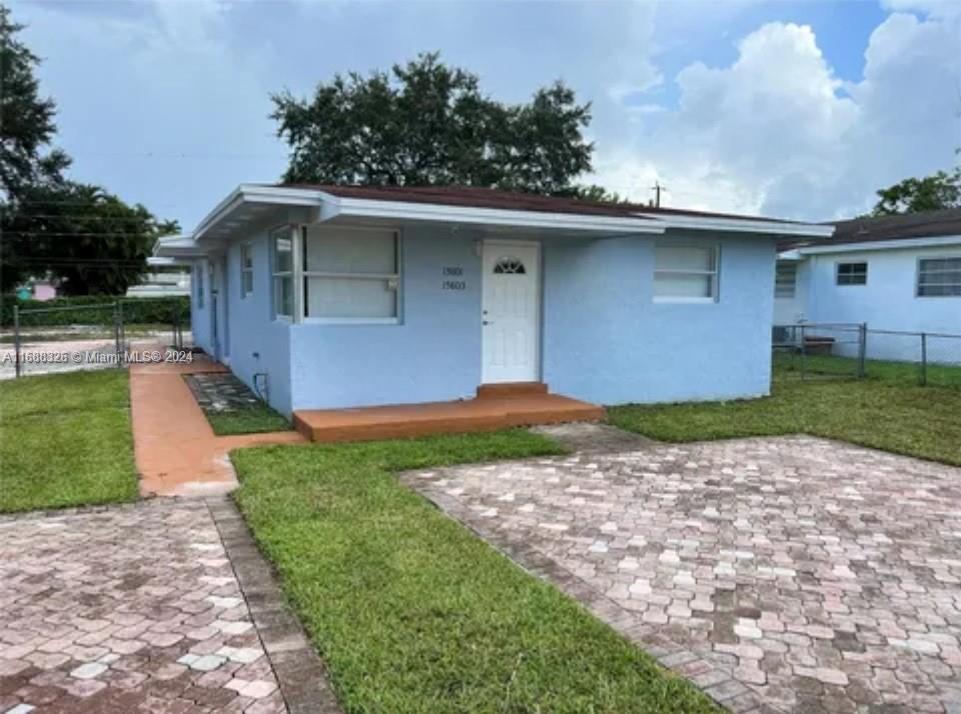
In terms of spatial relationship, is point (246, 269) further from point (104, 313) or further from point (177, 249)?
point (104, 313)

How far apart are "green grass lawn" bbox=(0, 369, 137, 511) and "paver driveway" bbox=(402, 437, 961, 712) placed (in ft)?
8.78

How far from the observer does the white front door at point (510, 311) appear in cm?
938

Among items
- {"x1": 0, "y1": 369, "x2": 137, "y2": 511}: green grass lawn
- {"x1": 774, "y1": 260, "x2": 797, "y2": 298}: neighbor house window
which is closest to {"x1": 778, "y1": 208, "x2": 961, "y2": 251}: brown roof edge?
{"x1": 774, "y1": 260, "x2": 797, "y2": 298}: neighbor house window

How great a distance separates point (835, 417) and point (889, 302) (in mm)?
9716

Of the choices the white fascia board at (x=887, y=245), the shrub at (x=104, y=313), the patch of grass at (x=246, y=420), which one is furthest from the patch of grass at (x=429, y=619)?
the shrub at (x=104, y=313)

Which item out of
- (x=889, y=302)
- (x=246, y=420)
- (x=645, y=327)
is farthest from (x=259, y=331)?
(x=889, y=302)

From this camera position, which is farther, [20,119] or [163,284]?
[163,284]

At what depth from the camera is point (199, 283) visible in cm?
1939

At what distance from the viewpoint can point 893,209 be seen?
124 ft

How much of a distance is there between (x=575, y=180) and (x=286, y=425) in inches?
1096

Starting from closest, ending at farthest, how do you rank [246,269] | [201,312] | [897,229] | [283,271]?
[283,271], [246,269], [897,229], [201,312]

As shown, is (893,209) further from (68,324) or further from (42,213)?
(42,213)

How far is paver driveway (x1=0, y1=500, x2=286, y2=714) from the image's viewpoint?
2773 mm

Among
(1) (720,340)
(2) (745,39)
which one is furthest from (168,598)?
(2) (745,39)
